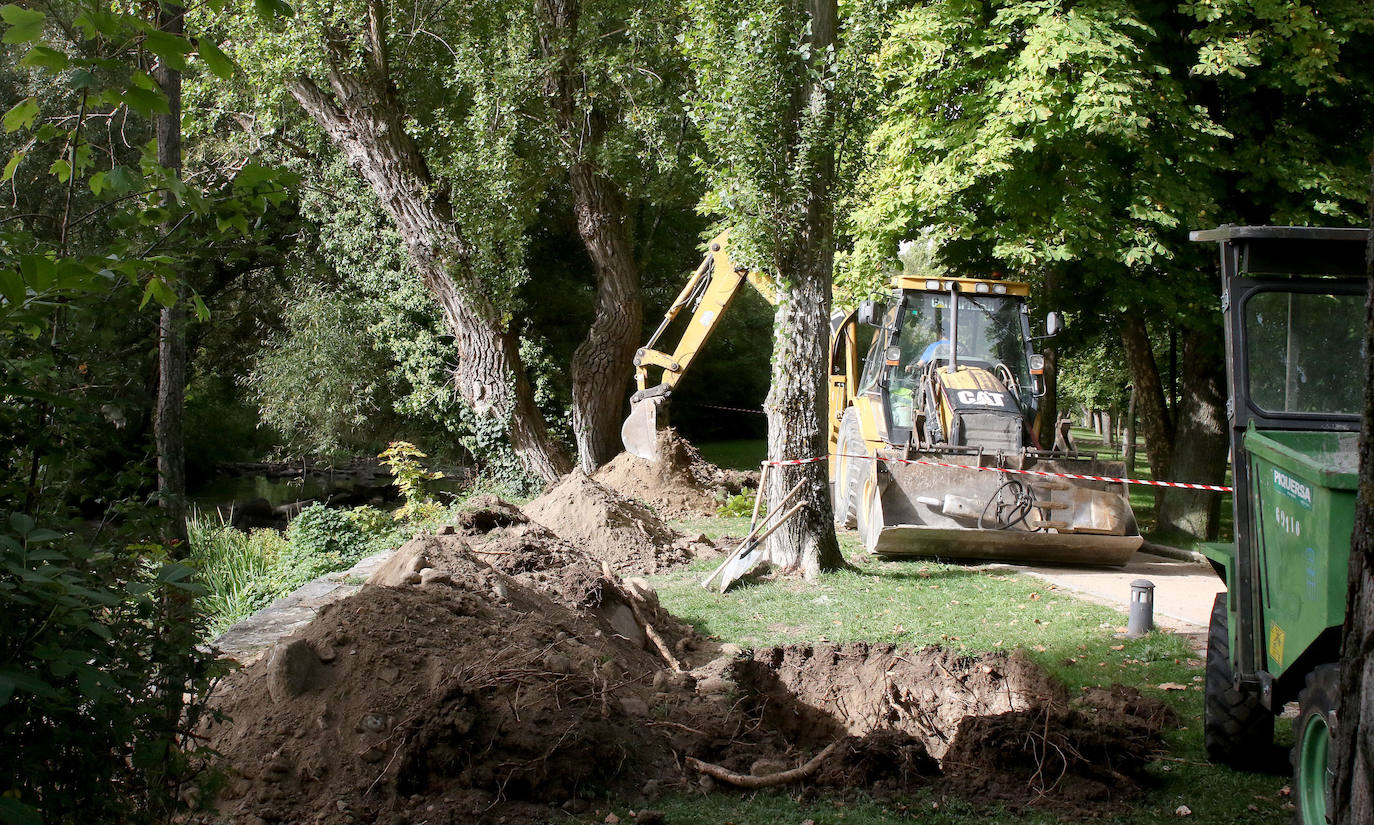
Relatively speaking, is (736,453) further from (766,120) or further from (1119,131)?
(766,120)

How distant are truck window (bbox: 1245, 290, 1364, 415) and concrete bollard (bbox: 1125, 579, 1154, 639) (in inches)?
140

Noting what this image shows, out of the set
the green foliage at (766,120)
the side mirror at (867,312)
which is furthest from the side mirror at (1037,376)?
the green foliage at (766,120)

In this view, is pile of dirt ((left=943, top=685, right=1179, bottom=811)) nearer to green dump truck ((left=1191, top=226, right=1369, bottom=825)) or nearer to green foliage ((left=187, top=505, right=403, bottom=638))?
green dump truck ((left=1191, top=226, right=1369, bottom=825))

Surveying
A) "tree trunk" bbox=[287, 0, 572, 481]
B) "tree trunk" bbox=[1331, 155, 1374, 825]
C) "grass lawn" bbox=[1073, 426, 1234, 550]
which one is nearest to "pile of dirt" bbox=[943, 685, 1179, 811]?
"tree trunk" bbox=[1331, 155, 1374, 825]

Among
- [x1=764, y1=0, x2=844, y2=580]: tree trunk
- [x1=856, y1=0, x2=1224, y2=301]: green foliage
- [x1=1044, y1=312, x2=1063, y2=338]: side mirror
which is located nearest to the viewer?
[x1=764, y1=0, x2=844, y2=580]: tree trunk

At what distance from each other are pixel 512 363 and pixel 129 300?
46.8 ft

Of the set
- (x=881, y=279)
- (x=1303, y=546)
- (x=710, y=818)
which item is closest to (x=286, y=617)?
(x=710, y=818)

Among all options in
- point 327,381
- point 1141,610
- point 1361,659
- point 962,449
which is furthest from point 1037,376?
point 327,381

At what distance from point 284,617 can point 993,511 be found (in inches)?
270

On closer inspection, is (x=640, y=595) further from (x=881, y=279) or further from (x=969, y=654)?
(x=881, y=279)

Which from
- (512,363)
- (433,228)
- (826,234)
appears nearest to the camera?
(826,234)

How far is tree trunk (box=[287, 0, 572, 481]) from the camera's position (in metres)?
15.5

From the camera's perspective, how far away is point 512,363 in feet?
57.1

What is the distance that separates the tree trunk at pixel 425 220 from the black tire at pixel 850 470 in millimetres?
6185
